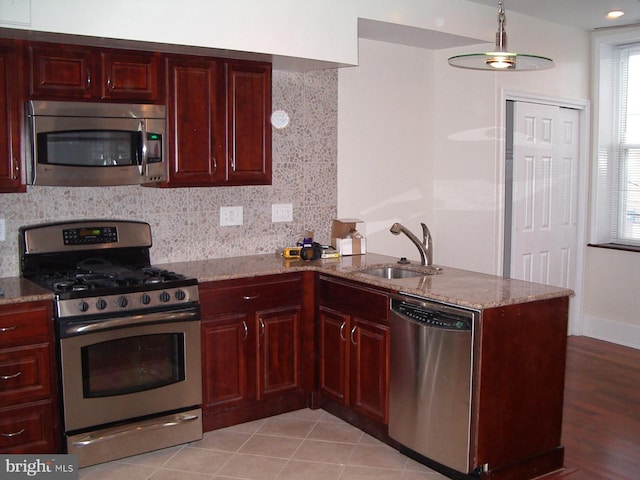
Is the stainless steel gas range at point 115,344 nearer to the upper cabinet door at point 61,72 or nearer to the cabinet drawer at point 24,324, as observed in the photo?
the cabinet drawer at point 24,324

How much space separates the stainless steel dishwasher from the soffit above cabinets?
1902 millimetres

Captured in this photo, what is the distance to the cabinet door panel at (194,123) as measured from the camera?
371cm

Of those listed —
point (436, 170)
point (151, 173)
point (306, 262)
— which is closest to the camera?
point (151, 173)

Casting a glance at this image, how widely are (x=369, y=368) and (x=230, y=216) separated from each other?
1358 millimetres

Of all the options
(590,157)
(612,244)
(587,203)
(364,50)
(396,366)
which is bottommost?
(396,366)

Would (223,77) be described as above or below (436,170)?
above

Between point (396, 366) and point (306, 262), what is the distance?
1.03 metres

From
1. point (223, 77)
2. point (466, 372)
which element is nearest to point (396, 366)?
point (466, 372)

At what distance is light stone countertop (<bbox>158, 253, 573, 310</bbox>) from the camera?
3.06 meters

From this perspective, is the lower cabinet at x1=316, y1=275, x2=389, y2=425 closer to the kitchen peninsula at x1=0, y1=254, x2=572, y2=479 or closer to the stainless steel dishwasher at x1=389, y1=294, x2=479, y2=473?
the kitchen peninsula at x1=0, y1=254, x2=572, y2=479

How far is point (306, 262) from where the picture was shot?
4121 mm

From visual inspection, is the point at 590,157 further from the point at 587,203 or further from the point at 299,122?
the point at 299,122

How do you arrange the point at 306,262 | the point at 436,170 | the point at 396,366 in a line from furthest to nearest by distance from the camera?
the point at 436,170 < the point at 306,262 < the point at 396,366

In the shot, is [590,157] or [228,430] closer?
[228,430]
